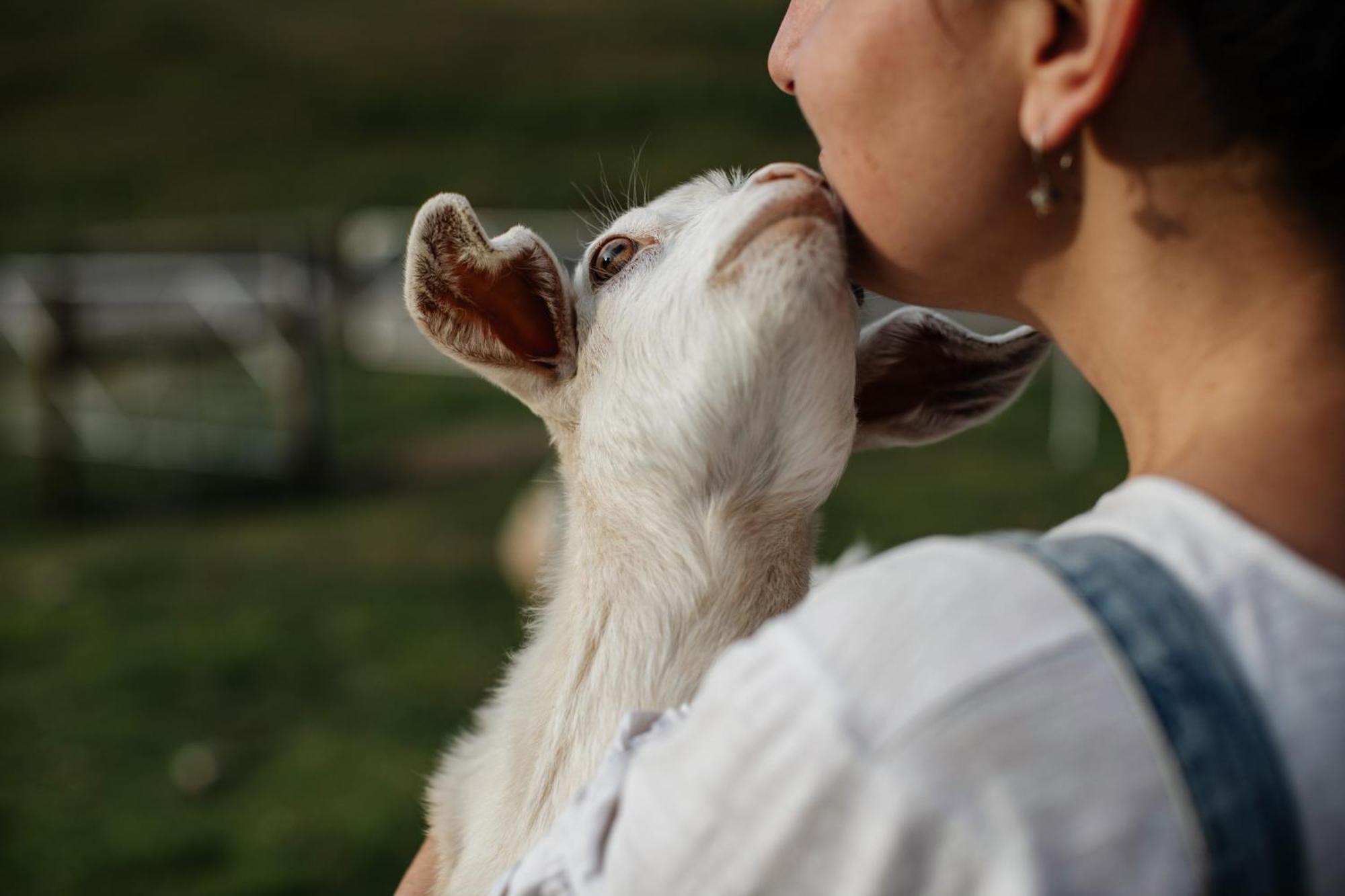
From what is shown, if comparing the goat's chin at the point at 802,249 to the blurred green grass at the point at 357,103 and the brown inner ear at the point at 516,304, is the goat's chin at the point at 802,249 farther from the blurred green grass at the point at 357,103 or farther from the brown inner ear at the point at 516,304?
the blurred green grass at the point at 357,103

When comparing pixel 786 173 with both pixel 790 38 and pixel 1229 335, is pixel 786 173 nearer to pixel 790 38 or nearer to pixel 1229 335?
pixel 790 38

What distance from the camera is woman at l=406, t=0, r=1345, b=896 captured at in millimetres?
998

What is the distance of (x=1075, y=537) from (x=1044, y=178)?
13.5 inches

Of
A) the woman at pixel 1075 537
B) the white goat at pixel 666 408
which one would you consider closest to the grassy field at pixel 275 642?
the white goat at pixel 666 408

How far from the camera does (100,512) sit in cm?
949

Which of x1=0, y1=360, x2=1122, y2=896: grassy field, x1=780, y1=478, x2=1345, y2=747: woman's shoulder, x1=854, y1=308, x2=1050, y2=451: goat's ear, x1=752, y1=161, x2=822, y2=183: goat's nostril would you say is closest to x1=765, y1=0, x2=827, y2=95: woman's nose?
x1=752, y1=161, x2=822, y2=183: goat's nostril

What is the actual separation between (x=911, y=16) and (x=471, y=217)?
821 mm

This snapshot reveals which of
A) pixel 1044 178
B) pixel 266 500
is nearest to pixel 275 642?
pixel 266 500

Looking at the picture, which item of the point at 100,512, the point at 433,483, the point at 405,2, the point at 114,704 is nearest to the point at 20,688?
the point at 114,704

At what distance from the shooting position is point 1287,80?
44.7 inches

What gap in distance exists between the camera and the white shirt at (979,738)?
3.26 feet

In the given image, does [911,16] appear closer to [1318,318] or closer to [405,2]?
[1318,318]

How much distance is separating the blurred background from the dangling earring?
3.74ft

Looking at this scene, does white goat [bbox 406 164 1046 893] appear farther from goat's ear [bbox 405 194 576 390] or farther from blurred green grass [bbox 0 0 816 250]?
blurred green grass [bbox 0 0 816 250]
